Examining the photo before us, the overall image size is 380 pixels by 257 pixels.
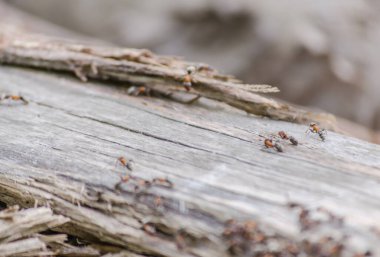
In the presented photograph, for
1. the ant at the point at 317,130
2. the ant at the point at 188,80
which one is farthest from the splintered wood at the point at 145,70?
the ant at the point at 317,130

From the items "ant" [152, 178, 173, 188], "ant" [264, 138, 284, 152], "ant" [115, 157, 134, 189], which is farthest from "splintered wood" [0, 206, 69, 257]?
"ant" [264, 138, 284, 152]

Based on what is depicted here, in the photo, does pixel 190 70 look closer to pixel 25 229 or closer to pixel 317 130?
pixel 317 130

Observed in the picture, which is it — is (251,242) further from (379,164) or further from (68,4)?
(68,4)

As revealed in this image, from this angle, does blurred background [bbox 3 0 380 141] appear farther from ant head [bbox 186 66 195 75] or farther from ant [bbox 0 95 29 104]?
ant [bbox 0 95 29 104]

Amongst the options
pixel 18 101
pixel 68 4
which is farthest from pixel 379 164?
pixel 68 4

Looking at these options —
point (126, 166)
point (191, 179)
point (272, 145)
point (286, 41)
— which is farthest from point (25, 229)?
point (286, 41)

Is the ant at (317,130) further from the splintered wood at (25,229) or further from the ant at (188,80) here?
the splintered wood at (25,229)
